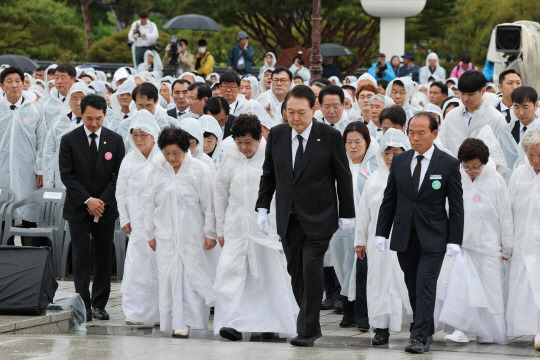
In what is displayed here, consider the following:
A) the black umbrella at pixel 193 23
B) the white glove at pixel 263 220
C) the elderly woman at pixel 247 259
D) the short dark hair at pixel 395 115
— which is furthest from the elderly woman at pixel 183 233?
the black umbrella at pixel 193 23

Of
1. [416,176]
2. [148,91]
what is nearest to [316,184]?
[416,176]

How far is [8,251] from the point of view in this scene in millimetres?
10250

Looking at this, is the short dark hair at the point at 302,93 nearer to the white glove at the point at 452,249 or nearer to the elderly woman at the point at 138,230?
the white glove at the point at 452,249

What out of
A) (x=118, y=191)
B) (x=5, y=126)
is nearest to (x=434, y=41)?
(x=5, y=126)

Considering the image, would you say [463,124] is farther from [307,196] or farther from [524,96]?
[307,196]

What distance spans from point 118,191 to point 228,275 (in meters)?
1.51

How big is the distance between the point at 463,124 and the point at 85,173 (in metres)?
4.02

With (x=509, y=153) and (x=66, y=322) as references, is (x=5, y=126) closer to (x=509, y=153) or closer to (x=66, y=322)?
(x=66, y=322)

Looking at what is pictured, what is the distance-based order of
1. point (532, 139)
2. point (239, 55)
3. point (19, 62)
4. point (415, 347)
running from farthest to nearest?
1. point (239, 55)
2. point (19, 62)
3. point (532, 139)
4. point (415, 347)

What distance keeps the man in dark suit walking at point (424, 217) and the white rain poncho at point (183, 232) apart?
5.64ft

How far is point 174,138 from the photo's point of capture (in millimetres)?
9953

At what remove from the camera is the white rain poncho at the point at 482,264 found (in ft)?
32.1

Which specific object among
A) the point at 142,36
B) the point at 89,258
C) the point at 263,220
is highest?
the point at 142,36

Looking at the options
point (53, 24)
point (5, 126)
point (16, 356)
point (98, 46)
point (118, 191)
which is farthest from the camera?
point (98, 46)
